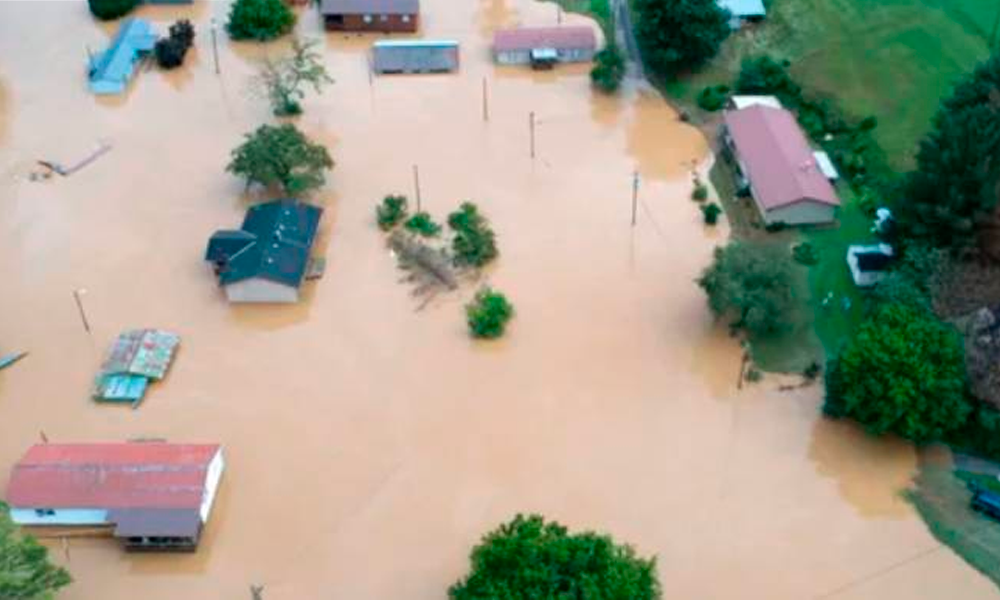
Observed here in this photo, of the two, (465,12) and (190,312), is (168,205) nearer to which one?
(190,312)

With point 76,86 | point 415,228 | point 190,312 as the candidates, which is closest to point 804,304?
point 415,228

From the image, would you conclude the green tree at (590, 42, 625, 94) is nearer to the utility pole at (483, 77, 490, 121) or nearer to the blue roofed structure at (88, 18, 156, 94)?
the utility pole at (483, 77, 490, 121)

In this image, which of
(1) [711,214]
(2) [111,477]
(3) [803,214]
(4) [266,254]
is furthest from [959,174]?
(2) [111,477]

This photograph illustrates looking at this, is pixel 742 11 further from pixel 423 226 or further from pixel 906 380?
pixel 906 380

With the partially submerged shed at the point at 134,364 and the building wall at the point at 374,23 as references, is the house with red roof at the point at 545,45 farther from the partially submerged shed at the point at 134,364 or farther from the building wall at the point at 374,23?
the partially submerged shed at the point at 134,364

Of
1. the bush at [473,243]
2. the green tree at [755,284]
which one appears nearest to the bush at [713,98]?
the bush at [473,243]

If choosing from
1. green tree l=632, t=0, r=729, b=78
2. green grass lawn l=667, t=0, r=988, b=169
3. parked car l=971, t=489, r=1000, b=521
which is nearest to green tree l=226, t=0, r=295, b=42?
green tree l=632, t=0, r=729, b=78
